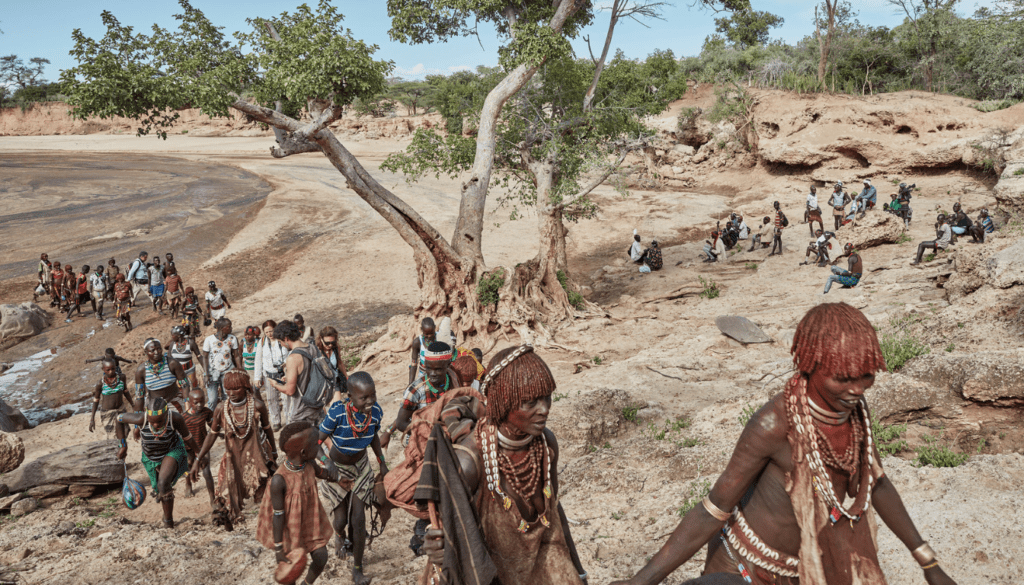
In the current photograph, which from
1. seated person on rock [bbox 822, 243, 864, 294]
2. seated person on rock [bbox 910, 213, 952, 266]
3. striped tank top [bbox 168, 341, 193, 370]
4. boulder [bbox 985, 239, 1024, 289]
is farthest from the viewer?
seated person on rock [bbox 910, 213, 952, 266]

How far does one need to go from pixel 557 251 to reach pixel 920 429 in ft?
28.2

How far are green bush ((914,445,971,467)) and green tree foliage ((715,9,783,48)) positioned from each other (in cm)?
4835

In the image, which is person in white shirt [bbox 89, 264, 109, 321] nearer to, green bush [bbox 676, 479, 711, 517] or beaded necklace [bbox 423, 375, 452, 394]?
beaded necklace [bbox 423, 375, 452, 394]

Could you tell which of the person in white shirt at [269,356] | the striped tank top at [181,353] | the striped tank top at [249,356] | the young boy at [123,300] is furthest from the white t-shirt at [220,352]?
the young boy at [123,300]

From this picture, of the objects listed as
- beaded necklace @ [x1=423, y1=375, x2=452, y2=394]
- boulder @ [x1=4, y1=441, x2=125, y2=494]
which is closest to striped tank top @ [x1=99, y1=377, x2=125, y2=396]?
boulder @ [x1=4, y1=441, x2=125, y2=494]

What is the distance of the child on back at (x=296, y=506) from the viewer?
164 inches

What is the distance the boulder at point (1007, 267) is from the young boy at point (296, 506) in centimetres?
740

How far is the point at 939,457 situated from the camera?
4.37m

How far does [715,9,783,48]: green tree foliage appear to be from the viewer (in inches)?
1916

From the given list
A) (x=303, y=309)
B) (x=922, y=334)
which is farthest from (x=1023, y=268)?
(x=303, y=309)

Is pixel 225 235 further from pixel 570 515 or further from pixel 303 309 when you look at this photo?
pixel 570 515

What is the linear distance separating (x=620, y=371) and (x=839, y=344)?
6946mm

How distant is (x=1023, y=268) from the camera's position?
22.9 ft

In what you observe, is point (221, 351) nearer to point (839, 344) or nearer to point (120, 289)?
point (120, 289)
